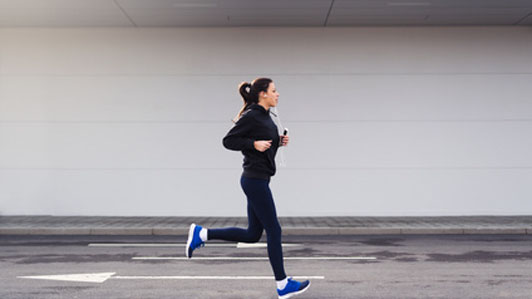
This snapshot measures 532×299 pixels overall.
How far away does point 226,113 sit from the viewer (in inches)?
594

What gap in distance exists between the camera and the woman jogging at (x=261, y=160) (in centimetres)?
561

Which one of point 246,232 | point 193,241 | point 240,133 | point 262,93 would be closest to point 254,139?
point 240,133

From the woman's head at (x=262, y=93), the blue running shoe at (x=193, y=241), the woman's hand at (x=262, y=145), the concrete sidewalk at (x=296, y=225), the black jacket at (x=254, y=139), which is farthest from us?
the concrete sidewalk at (x=296, y=225)

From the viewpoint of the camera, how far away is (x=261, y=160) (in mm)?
5645

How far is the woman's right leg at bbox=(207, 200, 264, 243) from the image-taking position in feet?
19.5

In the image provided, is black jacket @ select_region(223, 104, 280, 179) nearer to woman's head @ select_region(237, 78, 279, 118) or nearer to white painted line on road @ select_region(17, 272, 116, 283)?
woman's head @ select_region(237, 78, 279, 118)

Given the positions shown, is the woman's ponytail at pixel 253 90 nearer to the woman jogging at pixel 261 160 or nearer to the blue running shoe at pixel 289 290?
the woman jogging at pixel 261 160

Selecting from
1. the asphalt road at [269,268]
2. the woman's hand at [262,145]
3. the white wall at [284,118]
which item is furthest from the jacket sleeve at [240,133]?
the white wall at [284,118]

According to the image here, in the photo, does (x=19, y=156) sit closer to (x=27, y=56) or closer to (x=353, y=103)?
(x=27, y=56)

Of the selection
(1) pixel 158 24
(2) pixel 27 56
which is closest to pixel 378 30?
(1) pixel 158 24

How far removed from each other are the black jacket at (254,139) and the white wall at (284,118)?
9189mm

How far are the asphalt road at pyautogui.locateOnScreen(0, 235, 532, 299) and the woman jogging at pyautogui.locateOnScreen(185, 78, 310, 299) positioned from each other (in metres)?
0.49

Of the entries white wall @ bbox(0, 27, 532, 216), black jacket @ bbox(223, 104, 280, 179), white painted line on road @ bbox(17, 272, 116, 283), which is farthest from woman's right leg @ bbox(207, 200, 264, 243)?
white wall @ bbox(0, 27, 532, 216)

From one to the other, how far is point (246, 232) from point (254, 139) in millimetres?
919
